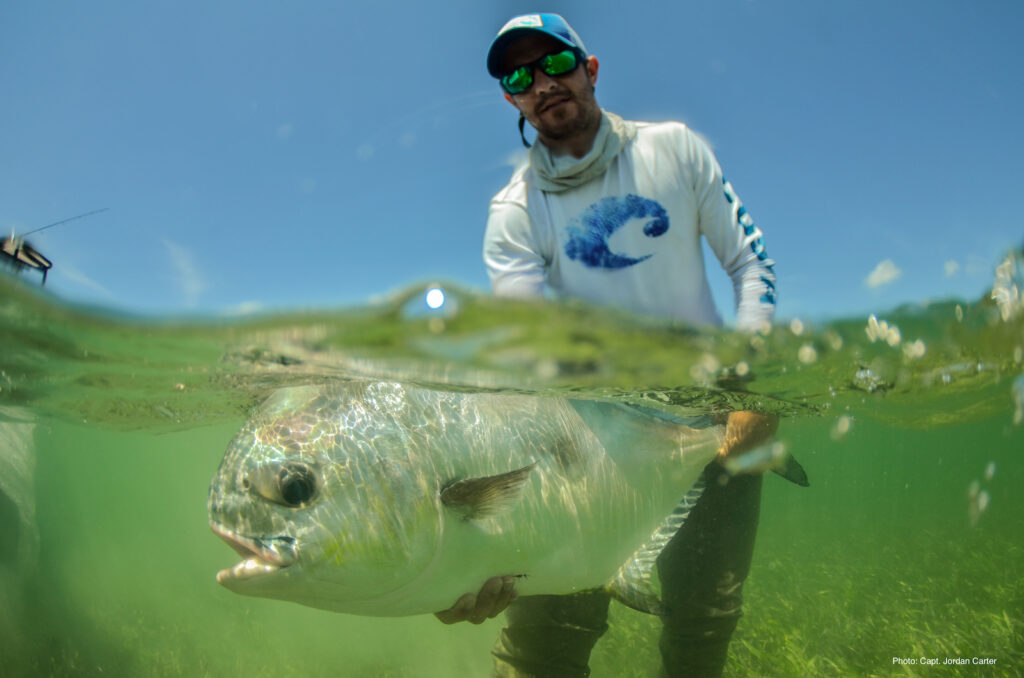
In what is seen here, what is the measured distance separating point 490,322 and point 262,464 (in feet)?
5.68

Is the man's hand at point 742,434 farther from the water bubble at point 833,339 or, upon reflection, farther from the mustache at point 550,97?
the mustache at point 550,97

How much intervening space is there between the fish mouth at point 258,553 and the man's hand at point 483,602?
1.02 metres

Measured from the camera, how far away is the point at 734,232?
3561 mm

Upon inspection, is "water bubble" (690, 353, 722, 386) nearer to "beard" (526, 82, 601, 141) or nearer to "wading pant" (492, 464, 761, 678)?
"wading pant" (492, 464, 761, 678)

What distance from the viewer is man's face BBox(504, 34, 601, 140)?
3494 millimetres

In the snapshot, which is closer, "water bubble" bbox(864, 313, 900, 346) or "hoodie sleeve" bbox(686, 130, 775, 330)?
"hoodie sleeve" bbox(686, 130, 775, 330)

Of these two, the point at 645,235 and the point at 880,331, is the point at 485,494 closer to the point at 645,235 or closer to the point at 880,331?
the point at 645,235

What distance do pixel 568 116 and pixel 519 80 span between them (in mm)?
411

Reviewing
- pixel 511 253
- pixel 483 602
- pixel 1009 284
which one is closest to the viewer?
pixel 483 602

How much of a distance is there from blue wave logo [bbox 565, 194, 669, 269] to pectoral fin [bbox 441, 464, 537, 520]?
5.22ft

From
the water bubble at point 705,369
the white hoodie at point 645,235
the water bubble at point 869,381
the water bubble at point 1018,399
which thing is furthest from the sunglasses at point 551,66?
the water bubble at point 1018,399

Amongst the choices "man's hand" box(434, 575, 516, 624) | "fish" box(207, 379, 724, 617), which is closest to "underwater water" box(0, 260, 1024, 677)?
"fish" box(207, 379, 724, 617)

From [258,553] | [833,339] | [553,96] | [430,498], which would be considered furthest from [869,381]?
[258,553]

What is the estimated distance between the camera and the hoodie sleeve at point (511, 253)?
3592 millimetres
